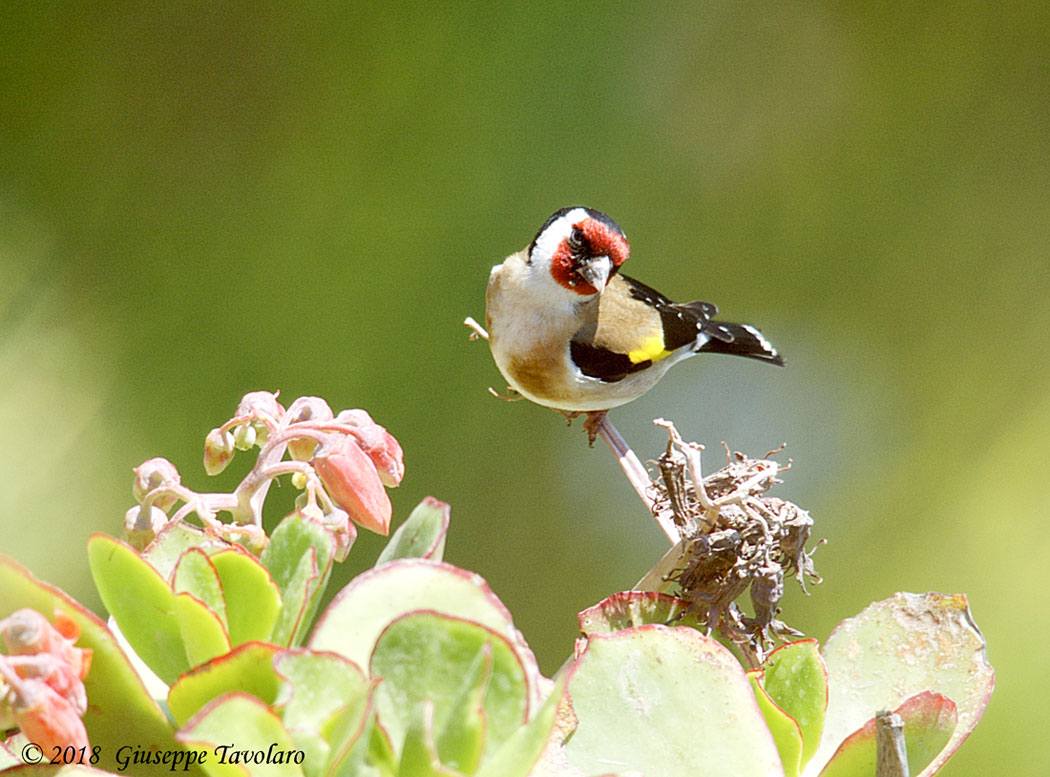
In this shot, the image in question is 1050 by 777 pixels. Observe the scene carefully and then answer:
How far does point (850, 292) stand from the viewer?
4.53 ft

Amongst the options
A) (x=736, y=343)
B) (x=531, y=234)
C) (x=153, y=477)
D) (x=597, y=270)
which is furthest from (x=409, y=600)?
(x=531, y=234)

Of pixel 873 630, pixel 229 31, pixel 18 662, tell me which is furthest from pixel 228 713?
pixel 229 31

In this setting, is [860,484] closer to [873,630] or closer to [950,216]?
[950,216]

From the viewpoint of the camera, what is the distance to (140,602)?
0.26 metres

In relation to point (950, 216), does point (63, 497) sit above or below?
below

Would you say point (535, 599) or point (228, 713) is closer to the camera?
point (228, 713)

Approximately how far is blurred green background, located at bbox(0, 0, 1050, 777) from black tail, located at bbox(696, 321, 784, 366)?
319 millimetres

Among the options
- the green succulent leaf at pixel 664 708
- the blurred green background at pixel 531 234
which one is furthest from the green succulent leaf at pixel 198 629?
the blurred green background at pixel 531 234

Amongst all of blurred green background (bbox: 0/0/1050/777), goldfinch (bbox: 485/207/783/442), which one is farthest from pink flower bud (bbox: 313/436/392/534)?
blurred green background (bbox: 0/0/1050/777)

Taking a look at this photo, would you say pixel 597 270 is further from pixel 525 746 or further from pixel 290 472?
pixel 525 746

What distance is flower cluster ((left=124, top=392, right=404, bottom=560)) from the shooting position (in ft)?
1.00

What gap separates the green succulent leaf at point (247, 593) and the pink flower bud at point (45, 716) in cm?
6

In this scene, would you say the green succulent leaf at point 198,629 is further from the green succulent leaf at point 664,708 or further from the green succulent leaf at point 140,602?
the green succulent leaf at point 664,708

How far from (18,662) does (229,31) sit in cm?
117
